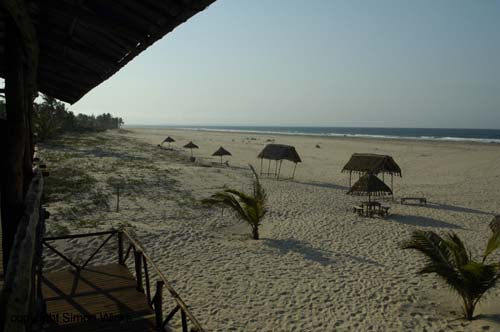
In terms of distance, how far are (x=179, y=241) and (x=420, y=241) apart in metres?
6.14

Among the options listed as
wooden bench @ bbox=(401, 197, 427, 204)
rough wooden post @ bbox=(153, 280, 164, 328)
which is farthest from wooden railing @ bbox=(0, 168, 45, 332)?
wooden bench @ bbox=(401, 197, 427, 204)

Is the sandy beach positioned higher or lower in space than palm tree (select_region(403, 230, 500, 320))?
lower

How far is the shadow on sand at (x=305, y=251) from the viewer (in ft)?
29.4

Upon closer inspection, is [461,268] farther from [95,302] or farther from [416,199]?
[416,199]

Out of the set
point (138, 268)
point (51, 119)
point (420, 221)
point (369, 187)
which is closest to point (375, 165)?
point (369, 187)

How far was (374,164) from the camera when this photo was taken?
56.5 feet

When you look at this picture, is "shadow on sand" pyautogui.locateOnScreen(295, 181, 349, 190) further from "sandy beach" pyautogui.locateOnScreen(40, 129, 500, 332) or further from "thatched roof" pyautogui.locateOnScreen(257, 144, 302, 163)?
"thatched roof" pyautogui.locateOnScreen(257, 144, 302, 163)

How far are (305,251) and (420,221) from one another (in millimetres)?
5971

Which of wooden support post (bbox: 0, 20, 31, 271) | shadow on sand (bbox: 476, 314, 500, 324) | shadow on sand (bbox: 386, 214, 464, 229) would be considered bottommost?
shadow on sand (bbox: 476, 314, 500, 324)

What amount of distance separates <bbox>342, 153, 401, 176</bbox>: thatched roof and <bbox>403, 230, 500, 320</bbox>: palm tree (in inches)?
403

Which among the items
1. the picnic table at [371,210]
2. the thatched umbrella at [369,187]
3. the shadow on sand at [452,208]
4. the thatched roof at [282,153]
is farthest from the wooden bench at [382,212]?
the thatched roof at [282,153]

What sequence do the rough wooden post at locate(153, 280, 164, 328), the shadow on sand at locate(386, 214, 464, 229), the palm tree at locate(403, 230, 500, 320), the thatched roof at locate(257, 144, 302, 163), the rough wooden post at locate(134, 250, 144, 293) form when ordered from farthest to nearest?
the thatched roof at locate(257, 144, 302, 163), the shadow on sand at locate(386, 214, 464, 229), the palm tree at locate(403, 230, 500, 320), the rough wooden post at locate(134, 250, 144, 293), the rough wooden post at locate(153, 280, 164, 328)

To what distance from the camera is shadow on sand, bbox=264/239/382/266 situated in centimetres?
895

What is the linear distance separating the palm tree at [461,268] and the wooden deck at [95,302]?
485 cm
